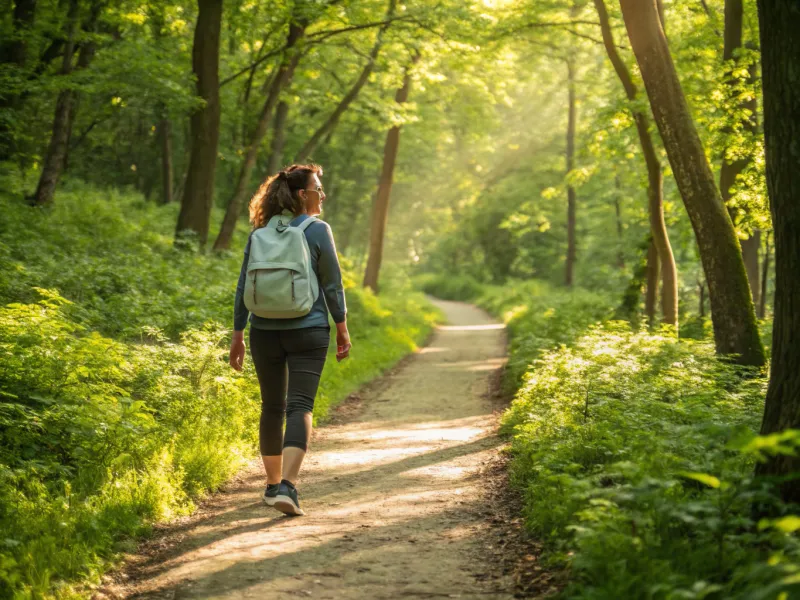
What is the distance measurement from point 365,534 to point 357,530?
11 cm

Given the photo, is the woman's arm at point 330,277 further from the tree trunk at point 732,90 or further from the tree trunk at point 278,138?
the tree trunk at point 278,138

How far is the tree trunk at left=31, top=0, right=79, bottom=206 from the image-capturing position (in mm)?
14484

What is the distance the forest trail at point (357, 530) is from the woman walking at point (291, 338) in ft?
1.53

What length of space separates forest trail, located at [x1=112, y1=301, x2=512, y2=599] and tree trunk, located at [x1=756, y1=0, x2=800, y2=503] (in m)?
1.84

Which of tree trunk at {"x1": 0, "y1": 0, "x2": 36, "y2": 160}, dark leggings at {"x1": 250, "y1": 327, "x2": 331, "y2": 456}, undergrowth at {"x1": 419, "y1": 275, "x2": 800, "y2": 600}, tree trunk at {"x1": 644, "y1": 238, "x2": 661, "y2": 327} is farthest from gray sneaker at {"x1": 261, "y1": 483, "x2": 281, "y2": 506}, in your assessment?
tree trunk at {"x1": 0, "y1": 0, "x2": 36, "y2": 160}

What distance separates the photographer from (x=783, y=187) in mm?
4387

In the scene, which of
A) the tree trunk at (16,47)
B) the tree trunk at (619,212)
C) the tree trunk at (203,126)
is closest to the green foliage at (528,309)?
the tree trunk at (619,212)

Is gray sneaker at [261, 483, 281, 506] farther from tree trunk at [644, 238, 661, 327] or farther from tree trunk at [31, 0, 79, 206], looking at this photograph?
tree trunk at [644, 238, 661, 327]

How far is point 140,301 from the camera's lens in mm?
10008

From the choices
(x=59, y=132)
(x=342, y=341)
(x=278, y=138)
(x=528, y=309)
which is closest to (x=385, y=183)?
(x=278, y=138)

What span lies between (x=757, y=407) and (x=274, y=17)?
533 inches

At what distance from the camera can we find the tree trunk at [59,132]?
47.5ft

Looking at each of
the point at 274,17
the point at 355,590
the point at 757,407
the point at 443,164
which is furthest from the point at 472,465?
the point at 443,164

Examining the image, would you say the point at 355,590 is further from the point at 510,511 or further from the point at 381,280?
the point at 381,280
